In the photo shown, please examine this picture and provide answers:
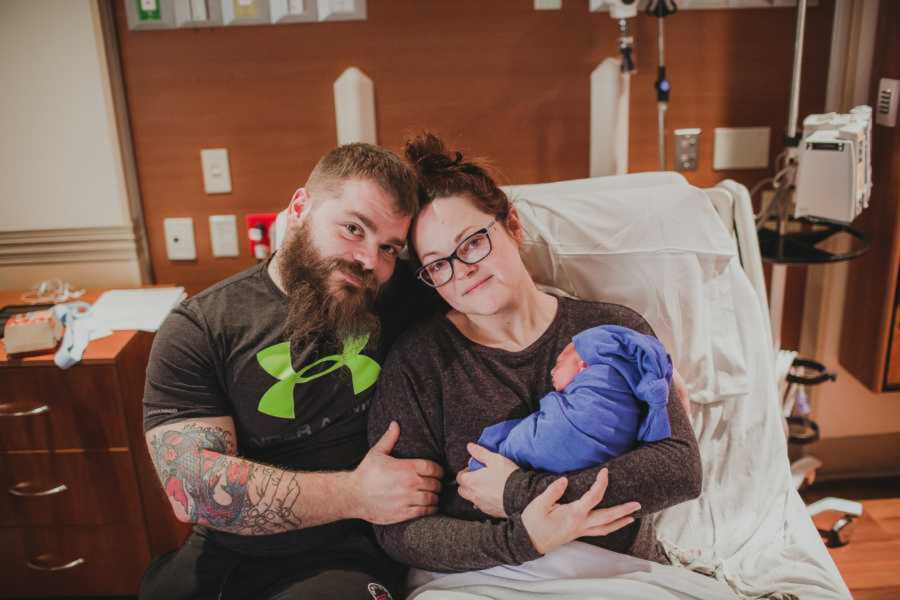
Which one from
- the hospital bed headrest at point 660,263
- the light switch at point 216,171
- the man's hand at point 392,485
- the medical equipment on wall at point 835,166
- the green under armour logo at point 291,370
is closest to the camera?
the man's hand at point 392,485

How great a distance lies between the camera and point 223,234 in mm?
2461

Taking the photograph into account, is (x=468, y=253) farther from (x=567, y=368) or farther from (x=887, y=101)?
(x=887, y=101)

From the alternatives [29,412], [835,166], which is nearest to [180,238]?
[29,412]

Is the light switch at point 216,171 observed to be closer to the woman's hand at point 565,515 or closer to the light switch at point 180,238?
the light switch at point 180,238

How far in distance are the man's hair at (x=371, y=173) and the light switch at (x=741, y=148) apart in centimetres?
125

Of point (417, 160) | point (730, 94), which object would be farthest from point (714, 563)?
point (730, 94)

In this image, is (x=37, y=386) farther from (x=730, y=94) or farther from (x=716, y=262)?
(x=730, y=94)

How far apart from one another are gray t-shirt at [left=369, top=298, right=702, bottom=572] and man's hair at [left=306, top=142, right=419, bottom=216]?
0.85 ft

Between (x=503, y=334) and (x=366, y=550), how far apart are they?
52 cm

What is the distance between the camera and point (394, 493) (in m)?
1.47

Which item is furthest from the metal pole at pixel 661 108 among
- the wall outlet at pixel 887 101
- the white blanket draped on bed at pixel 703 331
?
the wall outlet at pixel 887 101

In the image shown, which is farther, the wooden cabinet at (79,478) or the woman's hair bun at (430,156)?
the wooden cabinet at (79,478)

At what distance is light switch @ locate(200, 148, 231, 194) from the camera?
2.40 m

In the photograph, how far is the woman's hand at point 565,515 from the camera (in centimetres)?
134
